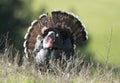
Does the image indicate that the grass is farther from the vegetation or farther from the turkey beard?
the turkey beard

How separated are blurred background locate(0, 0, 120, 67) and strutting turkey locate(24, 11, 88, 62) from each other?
684 millimetres

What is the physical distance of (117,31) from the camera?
24.9m

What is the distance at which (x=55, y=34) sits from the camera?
413 inches

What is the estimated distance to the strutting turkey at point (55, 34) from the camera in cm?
1021

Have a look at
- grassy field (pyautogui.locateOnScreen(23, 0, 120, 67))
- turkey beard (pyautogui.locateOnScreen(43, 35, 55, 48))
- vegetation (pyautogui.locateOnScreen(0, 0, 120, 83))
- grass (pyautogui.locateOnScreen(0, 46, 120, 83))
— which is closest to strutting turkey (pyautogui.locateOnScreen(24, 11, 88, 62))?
turkey beard (pyautogui.locateOnScreen(43, 35, 55, 48))

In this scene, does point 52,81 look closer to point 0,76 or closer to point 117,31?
point 0,76

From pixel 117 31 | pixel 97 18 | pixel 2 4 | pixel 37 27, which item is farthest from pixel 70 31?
pixel 97 18

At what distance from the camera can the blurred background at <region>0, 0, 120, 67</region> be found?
17391mm

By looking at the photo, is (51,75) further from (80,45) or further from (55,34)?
(80,45)

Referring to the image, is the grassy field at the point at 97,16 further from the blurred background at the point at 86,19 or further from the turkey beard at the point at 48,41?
the turkey beard at the point at 48,41

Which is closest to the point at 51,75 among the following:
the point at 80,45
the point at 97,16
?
the point at 80,45

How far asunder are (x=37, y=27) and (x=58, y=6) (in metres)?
15.5

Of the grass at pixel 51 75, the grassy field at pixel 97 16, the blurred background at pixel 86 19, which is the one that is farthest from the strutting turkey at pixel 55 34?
the grassy field at pixel 97 16

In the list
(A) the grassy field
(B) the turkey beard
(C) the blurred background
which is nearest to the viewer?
(B) the turkey beard
